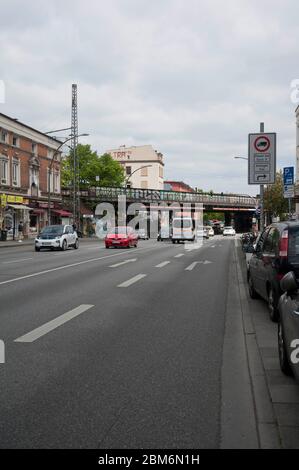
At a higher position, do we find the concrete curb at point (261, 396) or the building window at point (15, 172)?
the building window at point (15, 172)

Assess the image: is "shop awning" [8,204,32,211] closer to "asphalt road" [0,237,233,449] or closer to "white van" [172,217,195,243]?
"white van" [172,217,195,243]

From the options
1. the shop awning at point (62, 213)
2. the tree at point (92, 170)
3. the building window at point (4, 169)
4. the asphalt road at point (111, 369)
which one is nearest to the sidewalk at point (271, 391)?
the asphalt road at point (111, 369)

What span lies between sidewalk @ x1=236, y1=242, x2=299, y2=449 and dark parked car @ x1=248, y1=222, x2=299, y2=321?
1.79 feet

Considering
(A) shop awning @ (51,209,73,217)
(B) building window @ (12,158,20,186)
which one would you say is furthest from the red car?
(A) shop awning @ (51,209,73,217)

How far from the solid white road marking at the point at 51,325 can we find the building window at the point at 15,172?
3800 cm

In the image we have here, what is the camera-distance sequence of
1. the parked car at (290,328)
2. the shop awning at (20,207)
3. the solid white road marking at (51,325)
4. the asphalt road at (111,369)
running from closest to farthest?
the asphalt road at (111,369)
the parked car at (290,328)
the solid white road marking at (51,325)
the shop awning at (20,207)

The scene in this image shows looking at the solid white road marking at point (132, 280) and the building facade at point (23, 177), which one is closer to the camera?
the solid white road marking at point (132, 280)

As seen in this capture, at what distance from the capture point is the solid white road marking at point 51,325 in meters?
6.66

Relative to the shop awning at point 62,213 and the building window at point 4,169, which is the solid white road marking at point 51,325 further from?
the shop awning at point 62,213

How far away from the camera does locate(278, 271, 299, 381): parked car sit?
4430 millimetres

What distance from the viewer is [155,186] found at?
12569 cm

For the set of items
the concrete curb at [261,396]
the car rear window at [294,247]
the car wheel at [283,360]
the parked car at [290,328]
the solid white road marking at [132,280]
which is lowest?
the concrete curb at [261,396]

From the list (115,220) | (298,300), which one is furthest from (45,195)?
(298,300)

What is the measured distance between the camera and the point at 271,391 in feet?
15.1
